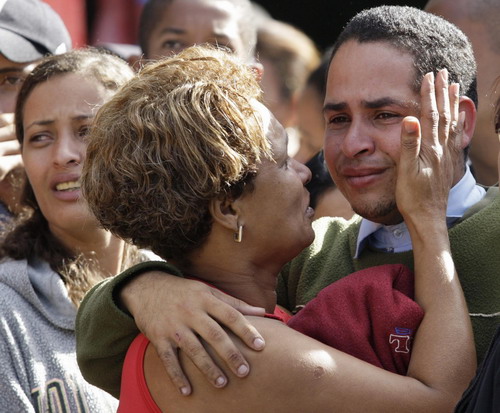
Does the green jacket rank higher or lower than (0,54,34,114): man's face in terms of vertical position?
higher

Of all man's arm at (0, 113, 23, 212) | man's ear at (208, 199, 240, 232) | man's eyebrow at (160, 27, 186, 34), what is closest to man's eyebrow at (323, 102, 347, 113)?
man's ear at (208, 199, 240, 232)

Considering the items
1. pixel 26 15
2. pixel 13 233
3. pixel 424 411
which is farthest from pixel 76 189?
pixel 424 411

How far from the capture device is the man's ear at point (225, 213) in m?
2.12

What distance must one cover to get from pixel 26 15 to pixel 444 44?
2.10 meters

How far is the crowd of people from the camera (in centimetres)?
192

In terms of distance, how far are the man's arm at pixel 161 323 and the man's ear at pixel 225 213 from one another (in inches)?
6.4

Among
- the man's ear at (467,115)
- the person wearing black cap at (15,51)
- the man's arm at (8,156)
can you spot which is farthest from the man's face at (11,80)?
the man's ear at (467,115)

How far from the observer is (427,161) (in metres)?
2.18

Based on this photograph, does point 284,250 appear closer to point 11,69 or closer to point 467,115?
point 467,115

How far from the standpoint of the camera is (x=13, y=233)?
3174mm

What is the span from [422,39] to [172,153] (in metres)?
0.78

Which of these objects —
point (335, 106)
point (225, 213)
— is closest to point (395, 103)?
point (335, 106)

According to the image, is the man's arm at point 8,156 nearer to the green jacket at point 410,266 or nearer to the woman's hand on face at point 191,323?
the green jacket at point 410,266

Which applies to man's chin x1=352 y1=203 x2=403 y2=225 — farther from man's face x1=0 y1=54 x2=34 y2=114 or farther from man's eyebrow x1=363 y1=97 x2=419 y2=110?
man's face x1=0 y1=54 x2=34 y2=114
